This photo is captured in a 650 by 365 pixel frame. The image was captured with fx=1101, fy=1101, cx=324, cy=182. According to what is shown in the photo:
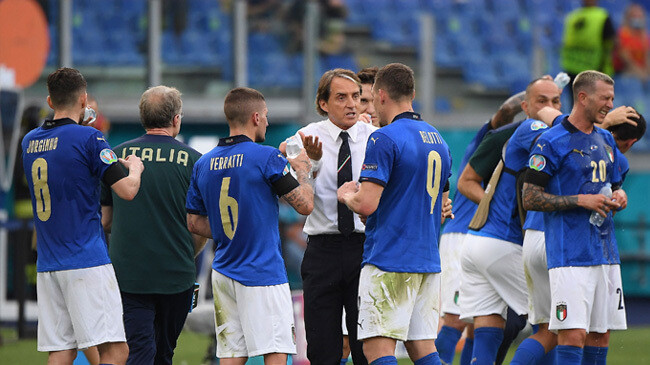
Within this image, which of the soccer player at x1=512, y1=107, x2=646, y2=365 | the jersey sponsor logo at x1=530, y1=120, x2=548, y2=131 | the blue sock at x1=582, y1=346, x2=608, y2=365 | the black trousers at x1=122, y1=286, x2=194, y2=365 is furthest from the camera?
the jersey sponsor logo at x1=530, y1=120, x2=548, y2=131

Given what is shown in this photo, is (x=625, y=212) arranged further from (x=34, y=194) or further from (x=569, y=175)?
(x=34, y=194)

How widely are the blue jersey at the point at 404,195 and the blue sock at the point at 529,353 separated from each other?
1308mm

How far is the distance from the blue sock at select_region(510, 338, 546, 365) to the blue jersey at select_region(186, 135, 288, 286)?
1.90 meters

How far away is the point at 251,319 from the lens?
6.34m

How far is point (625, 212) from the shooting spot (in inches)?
643

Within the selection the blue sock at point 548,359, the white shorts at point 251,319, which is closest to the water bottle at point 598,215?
the blue sock at point 548,359

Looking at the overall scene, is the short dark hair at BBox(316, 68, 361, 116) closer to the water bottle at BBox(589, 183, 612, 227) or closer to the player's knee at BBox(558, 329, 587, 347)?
the water bottle at BBox(589, 183, 612, 227)

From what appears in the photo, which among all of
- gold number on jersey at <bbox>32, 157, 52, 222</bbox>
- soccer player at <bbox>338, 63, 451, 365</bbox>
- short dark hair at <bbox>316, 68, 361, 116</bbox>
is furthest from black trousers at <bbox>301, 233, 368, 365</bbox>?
gold number on jersey at <bbox>32, 157, 52, 222</bbox>

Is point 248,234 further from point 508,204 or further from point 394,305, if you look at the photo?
point 508,204

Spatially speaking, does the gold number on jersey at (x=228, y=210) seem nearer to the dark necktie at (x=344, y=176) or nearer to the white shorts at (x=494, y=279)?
the dark necktie at (x=344, y=176)

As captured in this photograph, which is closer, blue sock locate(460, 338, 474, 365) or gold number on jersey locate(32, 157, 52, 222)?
gold number on jersey locate(32, 157, 52, 222)

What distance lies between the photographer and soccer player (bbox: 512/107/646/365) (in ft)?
24.8

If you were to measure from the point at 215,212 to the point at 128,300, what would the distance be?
Result: 98cm

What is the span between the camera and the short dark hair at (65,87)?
257 inches
